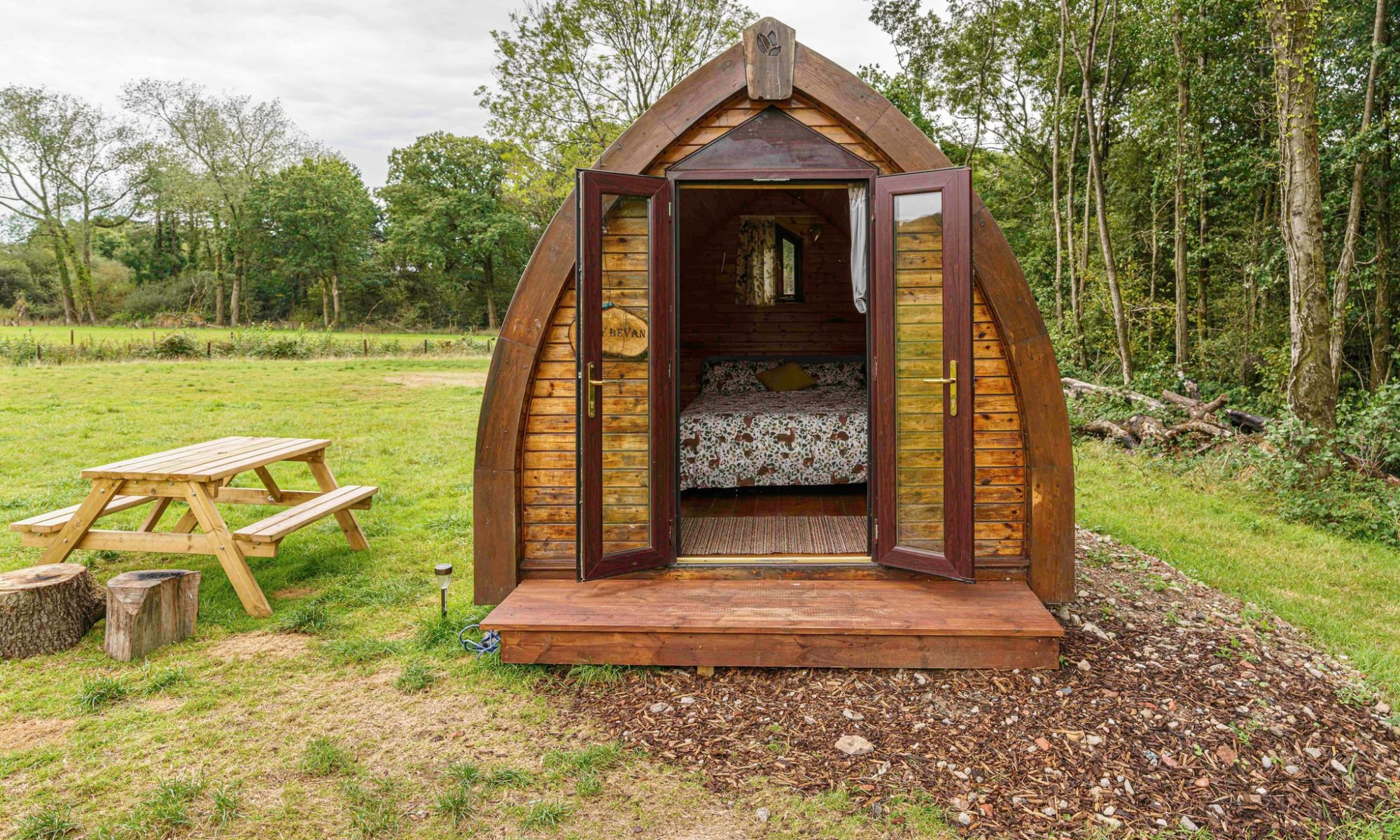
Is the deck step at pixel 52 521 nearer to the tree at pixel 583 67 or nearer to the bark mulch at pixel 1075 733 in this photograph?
the bark mulch at pixel 1075 733

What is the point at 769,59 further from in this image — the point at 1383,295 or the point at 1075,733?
the point at 1383,295

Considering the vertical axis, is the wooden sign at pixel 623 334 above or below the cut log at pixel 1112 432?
above

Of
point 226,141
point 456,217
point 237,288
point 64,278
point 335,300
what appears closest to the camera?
point 64,278

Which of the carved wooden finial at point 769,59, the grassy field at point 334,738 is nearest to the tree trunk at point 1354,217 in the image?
the carved wooden finial at point 769,59

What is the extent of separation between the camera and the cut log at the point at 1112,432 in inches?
358

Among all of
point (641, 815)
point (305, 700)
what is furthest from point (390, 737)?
point (641, 815)

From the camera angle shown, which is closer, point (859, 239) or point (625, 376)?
point (625, 376)

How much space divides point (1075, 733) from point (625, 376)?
8.02 feet

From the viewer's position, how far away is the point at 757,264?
841 centimetres

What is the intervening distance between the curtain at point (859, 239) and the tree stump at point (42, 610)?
4.14 m

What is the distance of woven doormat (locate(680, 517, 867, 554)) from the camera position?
452 centimetres

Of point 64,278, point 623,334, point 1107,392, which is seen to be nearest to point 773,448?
point 623,334

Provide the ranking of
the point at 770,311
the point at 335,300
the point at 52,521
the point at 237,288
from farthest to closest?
the point at 335,300
the point at 237,288
the point at 770,311
the point at 52,521

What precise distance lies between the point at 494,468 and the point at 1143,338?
37.9 feet
